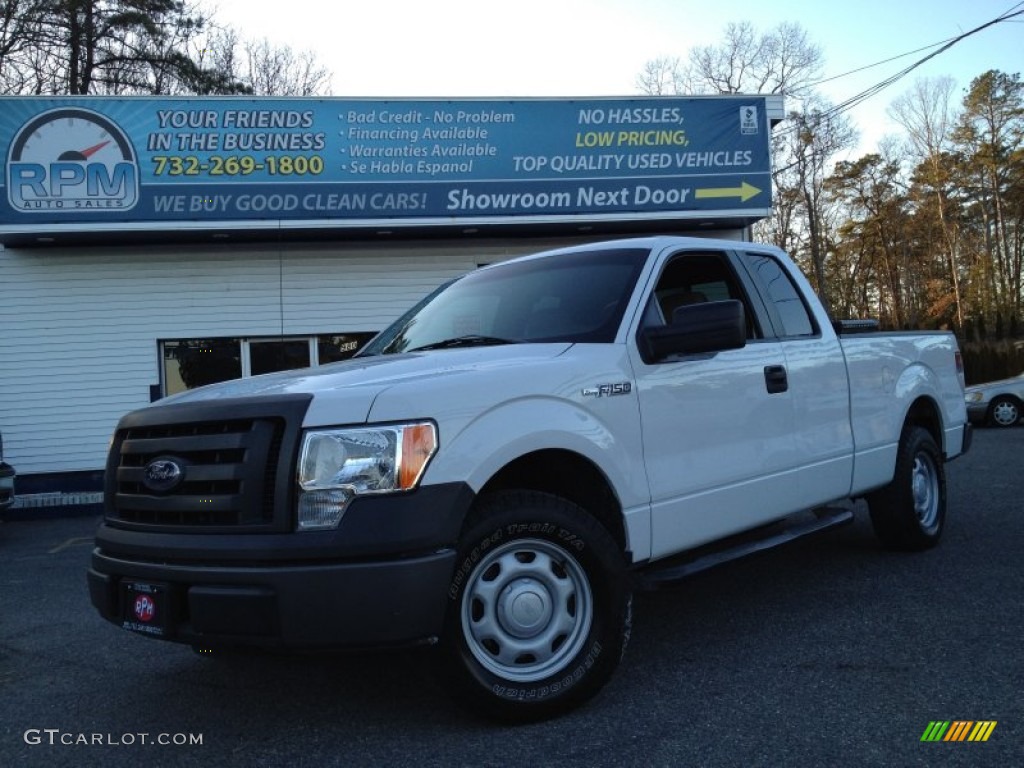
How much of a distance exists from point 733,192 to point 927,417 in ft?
23.6

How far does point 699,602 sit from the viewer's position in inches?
183

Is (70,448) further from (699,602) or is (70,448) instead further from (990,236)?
(990,236)

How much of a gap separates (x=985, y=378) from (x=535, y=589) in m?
27.6


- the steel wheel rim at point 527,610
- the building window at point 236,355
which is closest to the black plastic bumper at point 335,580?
the steel wheel rim at point 527,610

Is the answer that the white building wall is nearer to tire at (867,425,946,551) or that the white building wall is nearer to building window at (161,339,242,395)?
building window at (161,339,242,395)

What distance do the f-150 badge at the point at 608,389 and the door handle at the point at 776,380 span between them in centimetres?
106

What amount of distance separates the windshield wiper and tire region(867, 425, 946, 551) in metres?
3.04

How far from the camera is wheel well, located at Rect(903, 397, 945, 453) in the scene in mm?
5637

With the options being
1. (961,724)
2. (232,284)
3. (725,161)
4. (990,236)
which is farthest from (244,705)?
(990,236)

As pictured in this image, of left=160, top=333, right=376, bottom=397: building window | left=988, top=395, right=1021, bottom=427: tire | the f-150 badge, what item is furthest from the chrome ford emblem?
left=988, top=395, right=1021, bottom=427: tire

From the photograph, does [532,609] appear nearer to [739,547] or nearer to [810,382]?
[739,547]

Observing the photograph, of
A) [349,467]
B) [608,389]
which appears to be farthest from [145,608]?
[608,389]

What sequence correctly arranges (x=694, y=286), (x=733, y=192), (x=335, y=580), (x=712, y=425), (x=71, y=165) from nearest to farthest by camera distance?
(x=335, y=580)
(x=712, y=425)
(x=694, y=286)
(x=71, y=165)
(x=733, y=192)

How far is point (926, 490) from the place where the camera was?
5.65 metres
